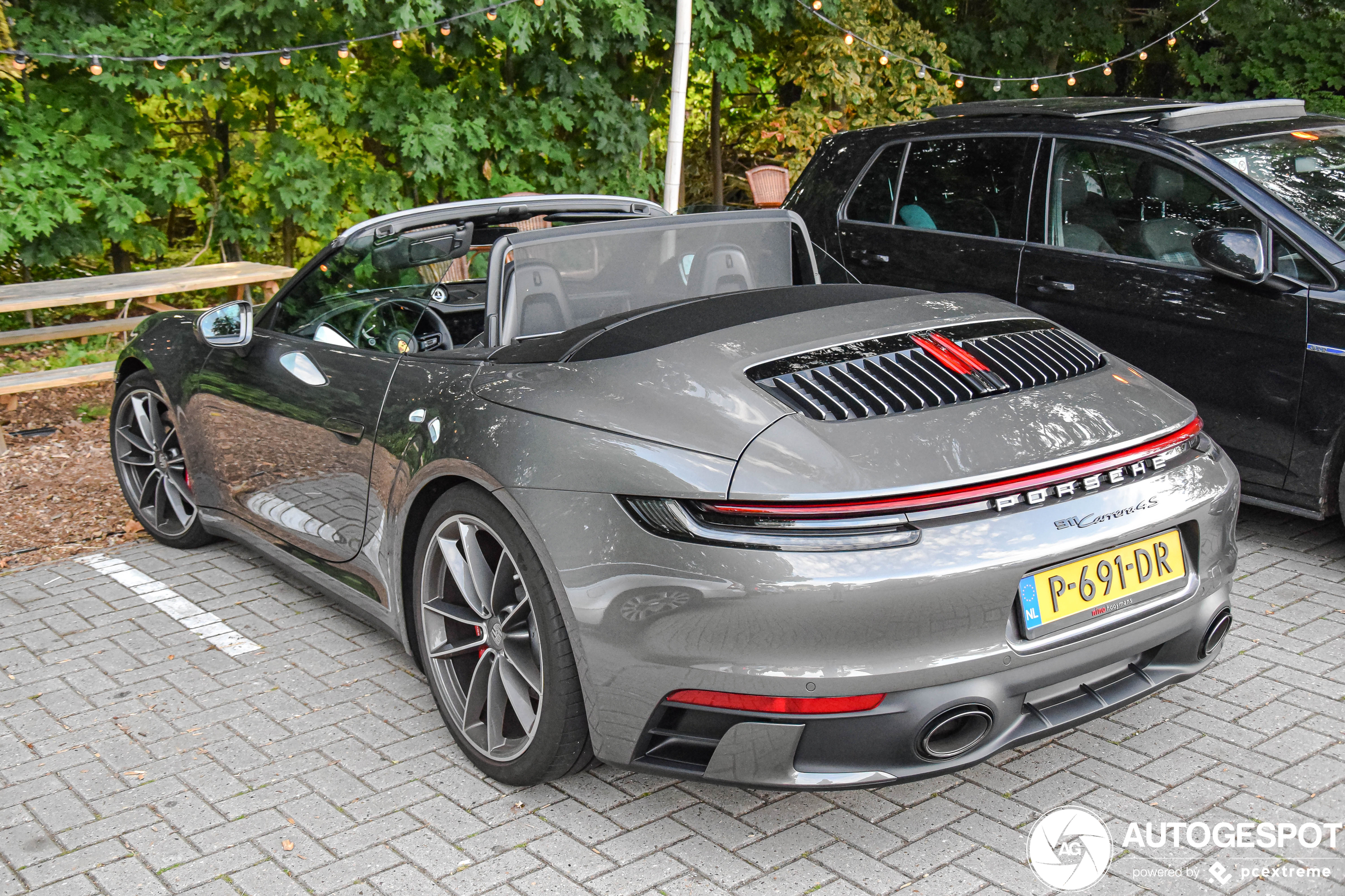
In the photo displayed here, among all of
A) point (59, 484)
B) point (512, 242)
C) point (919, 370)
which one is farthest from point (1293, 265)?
point (59, 484)

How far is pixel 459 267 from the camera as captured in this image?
424 centimetres

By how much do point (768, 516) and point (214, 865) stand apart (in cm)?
160

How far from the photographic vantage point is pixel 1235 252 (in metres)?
4.51

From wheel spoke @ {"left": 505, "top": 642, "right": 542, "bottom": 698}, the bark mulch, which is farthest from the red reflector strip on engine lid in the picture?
the bark mulch

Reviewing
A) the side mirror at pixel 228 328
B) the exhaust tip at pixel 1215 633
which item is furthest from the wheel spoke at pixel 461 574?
the exhaust tip at pixel 1215 633

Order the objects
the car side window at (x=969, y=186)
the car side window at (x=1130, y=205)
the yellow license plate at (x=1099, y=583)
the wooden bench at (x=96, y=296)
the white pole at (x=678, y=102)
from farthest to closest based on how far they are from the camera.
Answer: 1. the white pole at (x=678, y=102)
2. the wooden bench at (x=96, y=296)
3. the car side window at (x=969, y=186)
4. the car side window at (x=1130, y=205)
5. the yellow license plate at (x=1099, y=583)

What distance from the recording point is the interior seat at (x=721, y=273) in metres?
3.67

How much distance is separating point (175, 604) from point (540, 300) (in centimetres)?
215

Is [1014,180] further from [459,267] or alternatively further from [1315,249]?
[459,267]

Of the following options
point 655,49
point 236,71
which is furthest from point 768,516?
point 655,49

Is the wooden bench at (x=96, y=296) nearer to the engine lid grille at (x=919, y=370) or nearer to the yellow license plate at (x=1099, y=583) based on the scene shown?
the engine lid grille at (x=919, y=370)

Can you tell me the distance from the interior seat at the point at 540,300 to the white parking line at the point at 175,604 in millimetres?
1649

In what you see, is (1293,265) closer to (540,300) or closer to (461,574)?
(540,300)

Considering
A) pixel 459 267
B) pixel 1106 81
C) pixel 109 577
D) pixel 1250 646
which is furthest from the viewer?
pixel 1106 81
